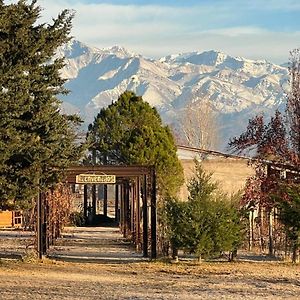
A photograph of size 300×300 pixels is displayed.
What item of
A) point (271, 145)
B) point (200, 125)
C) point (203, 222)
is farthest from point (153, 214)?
point (200, 125)

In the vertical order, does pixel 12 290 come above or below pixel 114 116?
below

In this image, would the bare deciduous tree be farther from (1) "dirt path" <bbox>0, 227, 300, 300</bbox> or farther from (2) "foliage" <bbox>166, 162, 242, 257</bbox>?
(2) "foliage" <bbox>166, 162, 242, 257</bbox>

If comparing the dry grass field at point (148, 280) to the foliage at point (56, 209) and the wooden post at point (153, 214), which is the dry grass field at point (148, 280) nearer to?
the wooden post at point (153, 214)

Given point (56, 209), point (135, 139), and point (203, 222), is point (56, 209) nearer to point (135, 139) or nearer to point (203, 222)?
point (135, 139)

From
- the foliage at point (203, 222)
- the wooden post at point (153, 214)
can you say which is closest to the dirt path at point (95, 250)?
the wooden post at point (153, 214)

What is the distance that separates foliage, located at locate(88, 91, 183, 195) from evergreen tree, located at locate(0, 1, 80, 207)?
1317 centimetres

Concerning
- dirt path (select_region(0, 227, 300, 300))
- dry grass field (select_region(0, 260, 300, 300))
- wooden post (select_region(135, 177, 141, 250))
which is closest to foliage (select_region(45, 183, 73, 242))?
dirt path (select_region(0, 227, 300, 300))

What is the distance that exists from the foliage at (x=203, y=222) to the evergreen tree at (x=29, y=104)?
4.35 m

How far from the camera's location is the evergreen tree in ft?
63.9

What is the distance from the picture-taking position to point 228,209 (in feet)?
82.4

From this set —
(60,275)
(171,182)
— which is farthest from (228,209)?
(171,182)

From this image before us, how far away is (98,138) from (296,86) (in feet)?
57.9

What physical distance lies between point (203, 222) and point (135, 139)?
12461 millimetres

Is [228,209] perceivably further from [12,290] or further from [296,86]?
[12,290]
